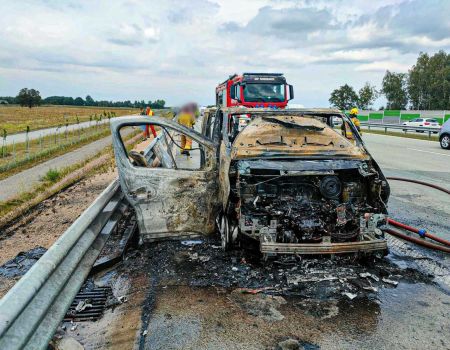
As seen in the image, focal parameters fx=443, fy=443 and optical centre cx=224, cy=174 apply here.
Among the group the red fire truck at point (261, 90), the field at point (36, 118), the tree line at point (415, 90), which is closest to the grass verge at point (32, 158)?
the red fire truck at point (261, 90)

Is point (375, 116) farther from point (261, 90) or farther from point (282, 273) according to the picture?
point (282, 273)

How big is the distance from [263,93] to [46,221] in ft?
46.7

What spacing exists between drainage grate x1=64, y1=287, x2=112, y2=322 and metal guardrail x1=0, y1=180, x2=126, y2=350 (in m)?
0.39

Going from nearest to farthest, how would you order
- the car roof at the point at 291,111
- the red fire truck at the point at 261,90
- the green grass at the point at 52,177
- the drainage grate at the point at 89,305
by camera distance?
the drainage grate at the point at 89,305
the car roof at the point at 291,111
the green grass at the point at 52,177
the red fire truck at the point at 261,90

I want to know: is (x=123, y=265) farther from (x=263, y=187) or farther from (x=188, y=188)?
(x=263, y=187)

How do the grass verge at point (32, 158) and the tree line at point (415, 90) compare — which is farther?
the tree line at point (415, 90)

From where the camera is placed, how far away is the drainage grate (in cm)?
401

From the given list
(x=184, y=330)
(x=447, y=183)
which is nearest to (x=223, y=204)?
(x=184, y=330)

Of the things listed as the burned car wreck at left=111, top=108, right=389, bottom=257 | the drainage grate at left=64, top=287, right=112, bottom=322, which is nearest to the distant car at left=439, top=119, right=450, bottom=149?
the burned car wreck at left=111, top=108, right=389, bottom=257

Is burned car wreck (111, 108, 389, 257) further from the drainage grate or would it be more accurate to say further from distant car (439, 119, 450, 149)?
distant car (439, 119, 450, 149)

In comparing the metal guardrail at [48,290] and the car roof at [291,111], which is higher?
the car roof at [291,111]

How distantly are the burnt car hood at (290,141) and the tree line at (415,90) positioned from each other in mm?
63493

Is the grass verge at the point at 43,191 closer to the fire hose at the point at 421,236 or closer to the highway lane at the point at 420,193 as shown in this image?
the fire hose at the point at 421,236

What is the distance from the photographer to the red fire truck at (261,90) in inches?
776
